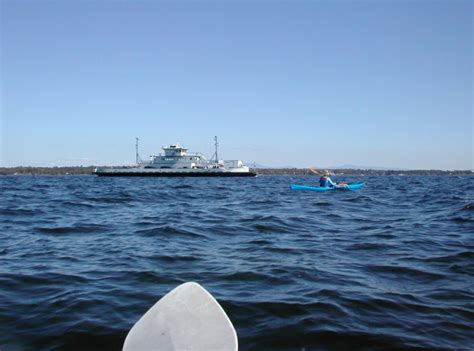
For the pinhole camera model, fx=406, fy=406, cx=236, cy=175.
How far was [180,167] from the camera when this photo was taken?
82.5m

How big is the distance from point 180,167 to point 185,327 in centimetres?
8008

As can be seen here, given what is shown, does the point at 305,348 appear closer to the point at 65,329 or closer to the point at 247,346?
the point at 247,346

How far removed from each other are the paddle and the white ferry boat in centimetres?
7545

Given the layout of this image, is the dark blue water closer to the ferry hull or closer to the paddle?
the paddle

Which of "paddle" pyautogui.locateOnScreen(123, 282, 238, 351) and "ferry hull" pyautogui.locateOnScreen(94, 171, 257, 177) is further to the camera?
"ferry hull" pyautogui.locateOnScreen(94, 171, 257, 177)

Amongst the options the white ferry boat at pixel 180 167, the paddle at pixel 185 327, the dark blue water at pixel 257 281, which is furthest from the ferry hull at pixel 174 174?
the paddle at pixel 185 327

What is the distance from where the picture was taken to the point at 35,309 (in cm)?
480

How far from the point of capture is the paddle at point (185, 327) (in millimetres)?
3135

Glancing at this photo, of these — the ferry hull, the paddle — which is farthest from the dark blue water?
the ferry hull

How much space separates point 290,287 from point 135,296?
2104 mm

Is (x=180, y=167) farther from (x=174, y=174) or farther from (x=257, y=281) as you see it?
(x=257, y=281)

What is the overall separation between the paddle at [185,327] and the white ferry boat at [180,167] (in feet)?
248

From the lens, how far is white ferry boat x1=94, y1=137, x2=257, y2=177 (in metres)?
79.6

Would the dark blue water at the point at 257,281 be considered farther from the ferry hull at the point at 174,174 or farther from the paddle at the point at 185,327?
the ferry hull at the point at 174,174
